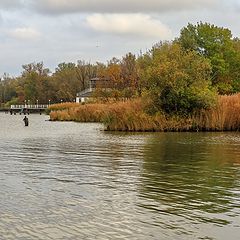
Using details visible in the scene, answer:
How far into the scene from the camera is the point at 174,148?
Answer: 30031 mm

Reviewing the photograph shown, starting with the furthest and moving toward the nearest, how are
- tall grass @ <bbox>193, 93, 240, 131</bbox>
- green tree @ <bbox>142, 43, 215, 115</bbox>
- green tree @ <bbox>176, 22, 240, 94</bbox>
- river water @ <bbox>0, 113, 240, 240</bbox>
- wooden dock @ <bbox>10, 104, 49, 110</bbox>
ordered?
wooden dock @ <bbox>10, 104, 49, 110</bbox> → green tree @ <bbox>176, 22, 240, 94</bbox> → green tree @ <bbox>142, 43, 215, 115</bbox> → tall grass @ <bbox>193, 93, 240, 131</bbox> → river water @ <bbox>0, 113, 240, 240</bbox>

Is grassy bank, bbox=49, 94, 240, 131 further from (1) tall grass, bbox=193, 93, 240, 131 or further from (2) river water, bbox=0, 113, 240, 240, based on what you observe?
(2) river water, bbox=0, 113, 240, 240

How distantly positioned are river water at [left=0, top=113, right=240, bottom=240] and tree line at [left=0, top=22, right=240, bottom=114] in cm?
2133

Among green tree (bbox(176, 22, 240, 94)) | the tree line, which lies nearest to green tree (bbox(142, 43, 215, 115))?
the tree line

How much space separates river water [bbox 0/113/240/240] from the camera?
11.0 m

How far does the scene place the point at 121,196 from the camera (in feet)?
48.4

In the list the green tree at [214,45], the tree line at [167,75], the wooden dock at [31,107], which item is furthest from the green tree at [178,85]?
the wooden dock at [31,107]

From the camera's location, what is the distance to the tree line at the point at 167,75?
1874 inches

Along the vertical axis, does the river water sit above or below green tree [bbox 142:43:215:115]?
below

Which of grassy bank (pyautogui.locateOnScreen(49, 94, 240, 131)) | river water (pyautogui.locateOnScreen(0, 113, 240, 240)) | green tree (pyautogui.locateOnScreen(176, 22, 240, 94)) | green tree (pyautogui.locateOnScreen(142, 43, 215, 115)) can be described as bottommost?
river water (pyautogui.locateOnScreen(0, 113, 240, 240))

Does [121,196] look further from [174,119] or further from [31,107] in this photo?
[31,107]

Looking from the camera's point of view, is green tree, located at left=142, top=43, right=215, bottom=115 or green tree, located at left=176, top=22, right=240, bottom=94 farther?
green tree, located at left=176, top=22, right=240, bottom=94

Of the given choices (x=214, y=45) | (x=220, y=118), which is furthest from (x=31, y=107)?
(x=220, y=118)

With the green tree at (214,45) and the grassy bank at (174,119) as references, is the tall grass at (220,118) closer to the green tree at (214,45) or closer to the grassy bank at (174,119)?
the grassy bank at (174,119)
